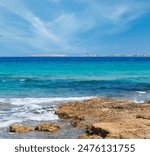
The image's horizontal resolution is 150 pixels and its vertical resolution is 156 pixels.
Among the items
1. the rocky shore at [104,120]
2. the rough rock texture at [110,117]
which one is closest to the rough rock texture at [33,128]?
the rocky shore at [104,120]

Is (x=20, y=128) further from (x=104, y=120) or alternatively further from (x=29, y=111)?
(x=29, y=111)

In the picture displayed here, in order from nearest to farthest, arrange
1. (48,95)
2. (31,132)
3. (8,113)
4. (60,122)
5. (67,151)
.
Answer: (67,151), (31,132), (60,122), (8,113), (48,95)

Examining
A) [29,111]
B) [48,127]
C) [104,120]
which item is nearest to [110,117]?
[104,120]

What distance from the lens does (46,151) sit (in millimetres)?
10422

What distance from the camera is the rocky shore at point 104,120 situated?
630 inches

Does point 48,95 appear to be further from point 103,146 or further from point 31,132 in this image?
point 103,146

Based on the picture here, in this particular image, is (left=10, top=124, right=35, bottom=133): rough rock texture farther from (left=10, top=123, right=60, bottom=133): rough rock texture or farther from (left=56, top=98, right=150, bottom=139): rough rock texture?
(left=56, top=98, right=150, bottom=139): rough rock texture

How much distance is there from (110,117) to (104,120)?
698 millimetres

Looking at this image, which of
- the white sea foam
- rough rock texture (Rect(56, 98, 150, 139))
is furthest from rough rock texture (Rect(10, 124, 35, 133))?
rough rock texture (Rect(56, 98, 150, 139))

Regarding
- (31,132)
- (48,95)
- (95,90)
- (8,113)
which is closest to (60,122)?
(31,132)

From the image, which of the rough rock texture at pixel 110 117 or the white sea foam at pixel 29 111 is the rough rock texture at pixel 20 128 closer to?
the white sea foam at pixel 29 111

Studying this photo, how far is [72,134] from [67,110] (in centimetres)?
577

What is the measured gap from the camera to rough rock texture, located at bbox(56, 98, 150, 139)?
630 inches

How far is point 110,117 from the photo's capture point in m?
20.0
